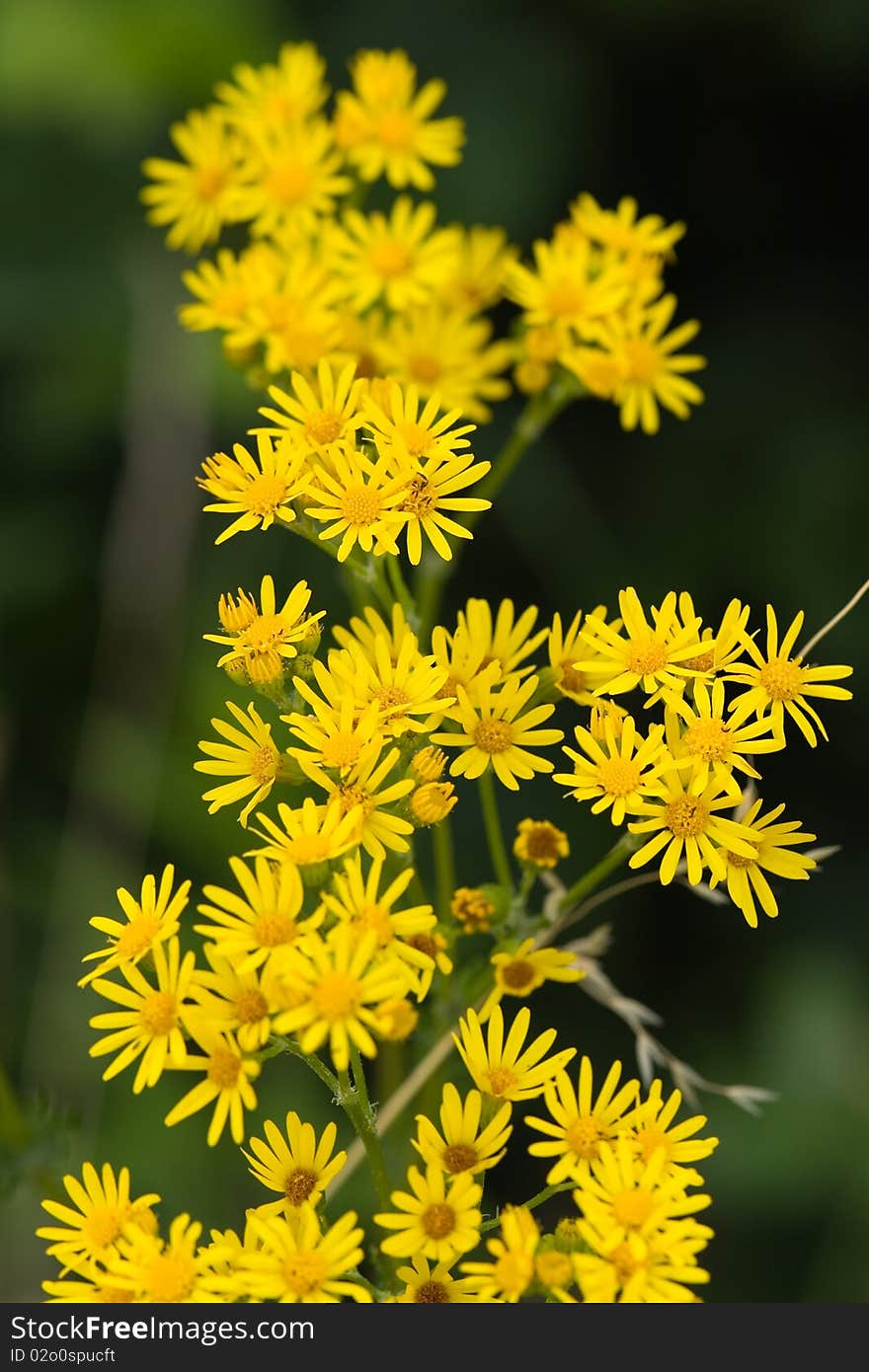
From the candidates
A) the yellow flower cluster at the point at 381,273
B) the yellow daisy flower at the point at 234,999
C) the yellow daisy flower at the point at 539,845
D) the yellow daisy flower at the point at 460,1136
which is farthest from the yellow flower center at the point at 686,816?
the yellow flower cluster at the point at 381,273

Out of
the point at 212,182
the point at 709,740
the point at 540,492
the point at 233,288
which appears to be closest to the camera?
the point at 709,740

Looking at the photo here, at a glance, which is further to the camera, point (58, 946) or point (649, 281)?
point (58, 946)

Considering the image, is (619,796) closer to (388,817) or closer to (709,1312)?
(388,817)

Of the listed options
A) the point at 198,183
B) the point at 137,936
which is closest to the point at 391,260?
the point at 198,183

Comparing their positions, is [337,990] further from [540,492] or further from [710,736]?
[540,492]

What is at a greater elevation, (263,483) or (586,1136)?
(263,483)

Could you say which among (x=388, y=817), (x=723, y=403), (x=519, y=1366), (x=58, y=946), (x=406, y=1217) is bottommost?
(x=519, y=1366)

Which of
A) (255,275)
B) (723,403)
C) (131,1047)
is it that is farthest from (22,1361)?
(723,403)

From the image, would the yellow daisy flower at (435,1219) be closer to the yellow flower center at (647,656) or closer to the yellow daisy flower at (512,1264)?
the yellow daisy flower at (512,1264)
